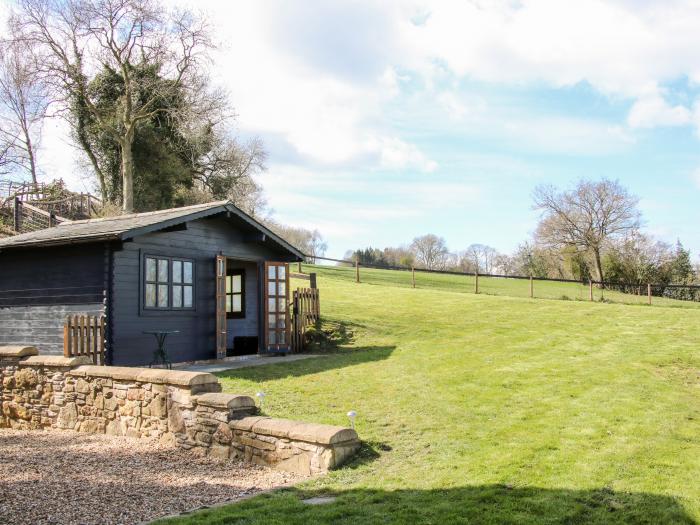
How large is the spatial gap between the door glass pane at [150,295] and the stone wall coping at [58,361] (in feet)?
7.24

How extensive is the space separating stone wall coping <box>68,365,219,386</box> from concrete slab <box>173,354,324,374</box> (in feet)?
9.03

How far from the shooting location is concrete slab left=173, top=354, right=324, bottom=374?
12.5 meters

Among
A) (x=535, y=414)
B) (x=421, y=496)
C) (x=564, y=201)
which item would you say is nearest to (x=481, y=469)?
(x=421, y=496)

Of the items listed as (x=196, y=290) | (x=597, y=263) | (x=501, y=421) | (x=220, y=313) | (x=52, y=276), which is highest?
(x=597, y=263)

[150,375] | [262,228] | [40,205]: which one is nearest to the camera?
[150,375]

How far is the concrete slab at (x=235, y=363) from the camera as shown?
1245cm

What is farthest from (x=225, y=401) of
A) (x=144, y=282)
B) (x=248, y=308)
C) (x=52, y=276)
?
(x=248, y=308)

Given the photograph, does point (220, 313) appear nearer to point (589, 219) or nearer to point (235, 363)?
point (235, 363)

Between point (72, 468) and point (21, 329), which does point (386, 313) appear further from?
point (72, 468)

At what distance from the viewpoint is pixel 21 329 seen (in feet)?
44.0

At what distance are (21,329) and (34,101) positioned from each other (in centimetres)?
1939

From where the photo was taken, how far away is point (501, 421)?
7.45 meters

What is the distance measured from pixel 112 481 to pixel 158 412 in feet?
6.09

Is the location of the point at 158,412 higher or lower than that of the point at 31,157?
lower
